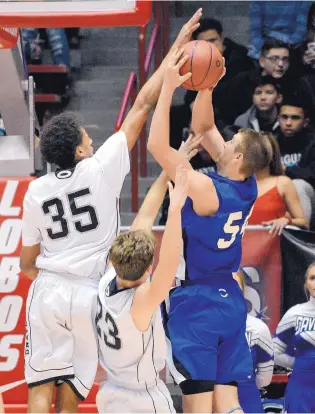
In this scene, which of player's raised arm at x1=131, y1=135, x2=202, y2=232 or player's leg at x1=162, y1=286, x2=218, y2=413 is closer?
player's leg at x1=162, y1=286, x2=218, y2=413

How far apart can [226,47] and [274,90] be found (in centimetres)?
82

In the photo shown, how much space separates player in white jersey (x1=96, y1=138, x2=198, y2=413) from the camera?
14.4 ft

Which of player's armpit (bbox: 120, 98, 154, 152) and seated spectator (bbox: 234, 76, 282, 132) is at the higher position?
player's armpit (bbox: 120, 98, 154, 152)

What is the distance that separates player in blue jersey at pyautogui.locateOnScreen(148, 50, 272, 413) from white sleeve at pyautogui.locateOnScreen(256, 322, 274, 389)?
97cm

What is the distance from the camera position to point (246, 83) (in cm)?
817

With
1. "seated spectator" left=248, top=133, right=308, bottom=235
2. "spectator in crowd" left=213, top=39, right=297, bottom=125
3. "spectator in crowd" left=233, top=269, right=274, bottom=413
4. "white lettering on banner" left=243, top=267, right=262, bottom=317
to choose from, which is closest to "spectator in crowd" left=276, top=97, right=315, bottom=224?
"spectator in crowd" left=213, top=39, right=297, bottom=125

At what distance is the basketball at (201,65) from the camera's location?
4.86m

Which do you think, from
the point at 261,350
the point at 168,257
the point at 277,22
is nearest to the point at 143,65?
the point at 277,22

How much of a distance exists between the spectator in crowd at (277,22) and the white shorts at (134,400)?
4610mm

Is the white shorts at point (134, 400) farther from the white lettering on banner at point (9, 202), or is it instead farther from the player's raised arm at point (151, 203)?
the white lettering on banner at point (9, 202)

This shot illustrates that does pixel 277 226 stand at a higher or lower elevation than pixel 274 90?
lower

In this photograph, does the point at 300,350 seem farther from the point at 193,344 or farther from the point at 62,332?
the point at 62,332

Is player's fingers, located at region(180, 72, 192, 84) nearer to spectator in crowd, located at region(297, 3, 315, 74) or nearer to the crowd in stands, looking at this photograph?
the crowd in stands

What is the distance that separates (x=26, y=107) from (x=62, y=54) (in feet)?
7.96
